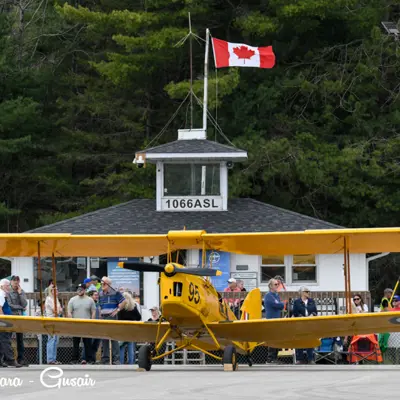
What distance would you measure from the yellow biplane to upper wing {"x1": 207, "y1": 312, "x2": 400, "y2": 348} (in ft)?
0.06

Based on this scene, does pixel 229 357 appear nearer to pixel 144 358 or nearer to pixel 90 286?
pixel 144 358

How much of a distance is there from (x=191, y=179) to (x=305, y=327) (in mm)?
13100

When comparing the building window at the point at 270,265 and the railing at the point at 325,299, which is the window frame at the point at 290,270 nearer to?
the building window at the point at 270,265

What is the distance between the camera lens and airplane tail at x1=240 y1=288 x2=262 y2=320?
2330 cm

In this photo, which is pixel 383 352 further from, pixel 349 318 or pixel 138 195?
pixel 138 195

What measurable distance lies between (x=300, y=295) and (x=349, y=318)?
592 cm

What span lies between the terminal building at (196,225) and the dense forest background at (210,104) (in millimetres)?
5996

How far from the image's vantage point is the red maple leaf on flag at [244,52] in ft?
125

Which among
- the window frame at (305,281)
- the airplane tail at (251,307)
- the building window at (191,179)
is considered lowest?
the airplane tail at (251,307)

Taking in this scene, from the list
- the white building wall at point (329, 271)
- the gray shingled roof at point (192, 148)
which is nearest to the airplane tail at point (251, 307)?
the white building wall at point (329, 271)

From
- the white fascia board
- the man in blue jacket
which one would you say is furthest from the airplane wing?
the white fascia board

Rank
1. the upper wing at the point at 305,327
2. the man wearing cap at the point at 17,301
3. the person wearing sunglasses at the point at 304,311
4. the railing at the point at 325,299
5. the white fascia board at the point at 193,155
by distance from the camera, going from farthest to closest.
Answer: the white fascia board at the point at 193,155
the railing at the point at 325,299
the person wearing sunglasses at the point at 304,311
the man wearing cap at the point at 17,301
the upper wing at the point at 305,327

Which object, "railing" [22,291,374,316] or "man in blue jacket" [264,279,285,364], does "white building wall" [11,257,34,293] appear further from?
"man in blue jacket" [264,279,285,364]
